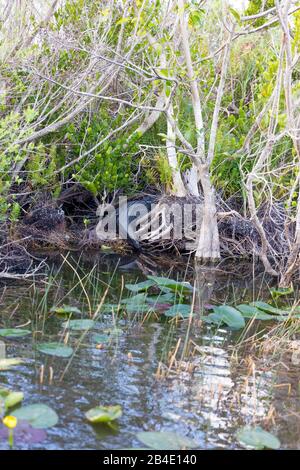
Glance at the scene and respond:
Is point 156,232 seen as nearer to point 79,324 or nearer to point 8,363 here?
point 79,324

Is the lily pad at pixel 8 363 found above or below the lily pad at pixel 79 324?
below

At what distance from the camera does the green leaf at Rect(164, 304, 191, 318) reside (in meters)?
6.18

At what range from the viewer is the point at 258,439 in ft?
12.4

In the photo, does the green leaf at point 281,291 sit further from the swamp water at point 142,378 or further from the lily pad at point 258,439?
the lily pad at point 258,439

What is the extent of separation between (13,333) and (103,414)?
1639 mm

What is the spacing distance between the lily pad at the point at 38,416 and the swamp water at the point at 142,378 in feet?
0.18

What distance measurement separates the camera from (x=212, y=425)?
4.06 metres

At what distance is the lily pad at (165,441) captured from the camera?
12.0ft

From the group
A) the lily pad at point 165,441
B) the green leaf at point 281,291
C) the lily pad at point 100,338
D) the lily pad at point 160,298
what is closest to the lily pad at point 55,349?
the lily pad at point 100,338

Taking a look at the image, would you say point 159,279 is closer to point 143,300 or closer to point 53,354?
point 143,300

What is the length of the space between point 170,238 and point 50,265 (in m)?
1.95

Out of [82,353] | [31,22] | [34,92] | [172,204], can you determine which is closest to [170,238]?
[172,204]

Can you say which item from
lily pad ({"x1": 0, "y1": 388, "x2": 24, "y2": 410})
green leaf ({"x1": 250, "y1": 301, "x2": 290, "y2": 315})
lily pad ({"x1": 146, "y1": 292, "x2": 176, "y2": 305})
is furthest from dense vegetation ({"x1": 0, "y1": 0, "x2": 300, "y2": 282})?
lily pad ({"x1": 0, "y1": 388, "x2": 24, "y2": 410})

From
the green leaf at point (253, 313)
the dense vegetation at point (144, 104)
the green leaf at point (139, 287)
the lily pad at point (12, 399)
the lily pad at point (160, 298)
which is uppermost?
the dense vegetation at point (144, 104)
